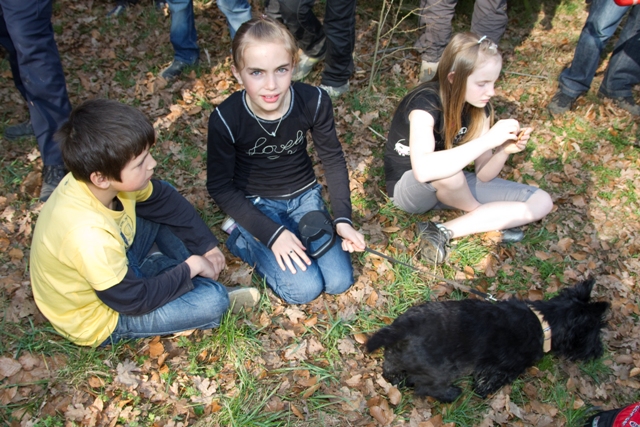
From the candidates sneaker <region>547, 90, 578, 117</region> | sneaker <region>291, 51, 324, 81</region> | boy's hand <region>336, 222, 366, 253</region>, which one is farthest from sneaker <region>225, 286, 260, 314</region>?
sneaker <region>547, 90, 578, 117</region>

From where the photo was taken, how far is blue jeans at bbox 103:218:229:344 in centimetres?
297

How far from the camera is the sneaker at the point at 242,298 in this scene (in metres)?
3.28

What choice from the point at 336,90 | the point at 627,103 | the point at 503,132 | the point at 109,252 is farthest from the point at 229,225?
the point at 627,103

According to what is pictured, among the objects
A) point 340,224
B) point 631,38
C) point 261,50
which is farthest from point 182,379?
point 631,38

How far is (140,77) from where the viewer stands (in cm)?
548

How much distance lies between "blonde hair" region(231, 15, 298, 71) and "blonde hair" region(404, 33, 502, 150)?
1.16 m

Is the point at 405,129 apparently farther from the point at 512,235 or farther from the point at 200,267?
the point at 200,267

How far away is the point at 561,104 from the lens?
5340mm

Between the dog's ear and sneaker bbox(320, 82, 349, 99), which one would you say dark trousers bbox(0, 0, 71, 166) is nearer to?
sneaker bbox(320, 82, 349, 99)

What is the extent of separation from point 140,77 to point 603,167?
204 inches

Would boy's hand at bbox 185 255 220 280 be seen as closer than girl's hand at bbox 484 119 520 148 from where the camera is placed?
Yes

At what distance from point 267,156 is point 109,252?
4.58 ft

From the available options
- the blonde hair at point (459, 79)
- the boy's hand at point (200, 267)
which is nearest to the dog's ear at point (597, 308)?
the blonde hair at point (459, 79)

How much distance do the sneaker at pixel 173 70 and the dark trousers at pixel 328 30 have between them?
1198mm
